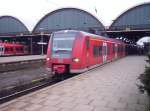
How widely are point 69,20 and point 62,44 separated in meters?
46.7

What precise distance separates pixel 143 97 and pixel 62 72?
6.87 metres

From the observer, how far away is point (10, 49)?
156 feet

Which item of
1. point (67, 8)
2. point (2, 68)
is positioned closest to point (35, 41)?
point (67, 8)

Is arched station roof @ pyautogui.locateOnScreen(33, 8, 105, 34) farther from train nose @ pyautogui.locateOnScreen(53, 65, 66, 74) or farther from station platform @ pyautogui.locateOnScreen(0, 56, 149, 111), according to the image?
station platform @ pyautogui.locateOnScreen(0, 56, 149, 111)

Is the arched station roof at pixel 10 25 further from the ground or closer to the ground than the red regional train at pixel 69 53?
further from the ground

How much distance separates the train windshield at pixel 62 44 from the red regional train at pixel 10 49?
30.8 metres

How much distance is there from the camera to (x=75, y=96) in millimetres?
8664

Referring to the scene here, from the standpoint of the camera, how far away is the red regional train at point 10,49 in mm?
44775

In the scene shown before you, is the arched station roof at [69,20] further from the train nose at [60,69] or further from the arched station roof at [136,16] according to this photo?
the train nose at [60,69]

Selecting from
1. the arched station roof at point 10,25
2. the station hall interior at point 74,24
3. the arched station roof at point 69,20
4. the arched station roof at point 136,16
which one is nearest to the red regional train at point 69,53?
the station hall interior at point 74,24

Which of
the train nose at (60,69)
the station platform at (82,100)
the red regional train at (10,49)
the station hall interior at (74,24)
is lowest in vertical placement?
the station platform at (82,100)

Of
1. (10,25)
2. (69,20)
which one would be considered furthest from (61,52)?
(10,25)

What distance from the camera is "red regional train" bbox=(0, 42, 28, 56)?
44775mm

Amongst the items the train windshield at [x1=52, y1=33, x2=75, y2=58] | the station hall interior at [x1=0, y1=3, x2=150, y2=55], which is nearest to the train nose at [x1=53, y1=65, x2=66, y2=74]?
the train windshield at [x1=52, y1=33, x2=75, y2=58]
